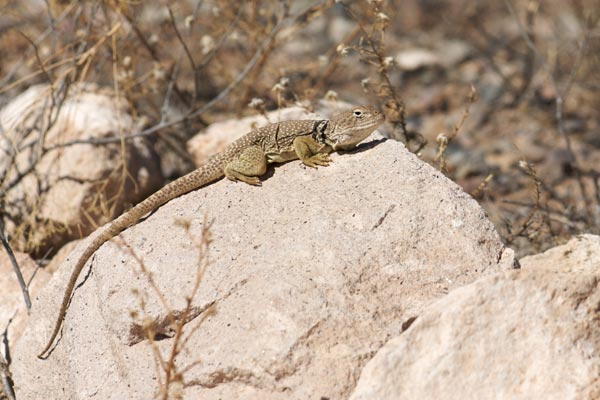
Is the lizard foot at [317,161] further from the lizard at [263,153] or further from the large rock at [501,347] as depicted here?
the large rock at [501,347]

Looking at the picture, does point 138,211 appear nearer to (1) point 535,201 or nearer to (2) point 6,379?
(2) point 6,379

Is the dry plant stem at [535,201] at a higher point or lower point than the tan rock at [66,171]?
lower

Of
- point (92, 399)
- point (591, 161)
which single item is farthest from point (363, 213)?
point (591, 161)

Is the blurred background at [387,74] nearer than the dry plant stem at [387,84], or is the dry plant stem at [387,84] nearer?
the dry plant stem at [387,84]

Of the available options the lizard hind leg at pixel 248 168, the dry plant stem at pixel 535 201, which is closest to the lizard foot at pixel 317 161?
the lizard hind leg at pixel 248 168

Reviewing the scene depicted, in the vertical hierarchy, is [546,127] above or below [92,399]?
below

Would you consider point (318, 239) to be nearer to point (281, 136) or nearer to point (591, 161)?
point (281, 136)

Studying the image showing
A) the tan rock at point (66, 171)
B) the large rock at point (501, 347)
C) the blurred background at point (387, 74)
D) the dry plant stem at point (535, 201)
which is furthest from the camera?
the blurred background at point (387, 74)

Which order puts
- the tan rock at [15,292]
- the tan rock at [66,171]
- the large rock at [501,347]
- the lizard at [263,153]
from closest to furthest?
the large rock at [501,347]
the lizard at [263,153]
the tan rock at [15,292]
the tan rock at [66,171]

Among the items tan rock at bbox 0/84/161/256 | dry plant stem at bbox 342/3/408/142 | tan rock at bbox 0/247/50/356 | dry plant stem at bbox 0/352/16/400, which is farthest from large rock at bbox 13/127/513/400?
tan rock at bbox 0/84/161/256
